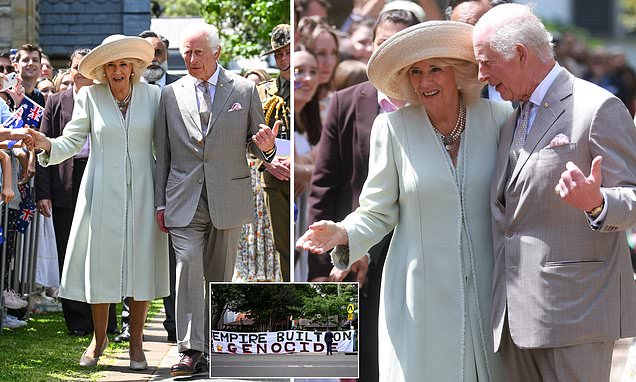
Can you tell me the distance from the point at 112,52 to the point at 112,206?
3.07 ft

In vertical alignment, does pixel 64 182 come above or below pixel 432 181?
above

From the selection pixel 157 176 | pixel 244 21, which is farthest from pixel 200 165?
pixel 244 21

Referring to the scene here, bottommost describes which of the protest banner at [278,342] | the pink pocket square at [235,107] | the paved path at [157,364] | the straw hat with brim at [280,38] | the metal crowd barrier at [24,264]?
the paved path at [157,364]

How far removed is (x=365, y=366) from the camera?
5.77 meters

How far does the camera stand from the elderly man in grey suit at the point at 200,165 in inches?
267

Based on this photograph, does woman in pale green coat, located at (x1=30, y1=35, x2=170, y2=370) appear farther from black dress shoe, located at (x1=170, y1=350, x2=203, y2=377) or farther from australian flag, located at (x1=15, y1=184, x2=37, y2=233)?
australian flag, located at (x1=15, y1=184, x2=37, y2=233)

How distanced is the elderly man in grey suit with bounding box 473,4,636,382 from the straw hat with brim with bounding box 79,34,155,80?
3.15 meters

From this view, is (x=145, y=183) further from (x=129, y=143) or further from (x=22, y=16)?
(x=22, y=16)

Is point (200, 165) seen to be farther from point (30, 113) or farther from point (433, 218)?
point (433, 218)

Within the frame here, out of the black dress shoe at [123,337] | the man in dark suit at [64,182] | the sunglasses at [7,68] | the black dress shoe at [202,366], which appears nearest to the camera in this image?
the black dress shoe at [202,366]

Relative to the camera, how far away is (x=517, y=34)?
14.0ft

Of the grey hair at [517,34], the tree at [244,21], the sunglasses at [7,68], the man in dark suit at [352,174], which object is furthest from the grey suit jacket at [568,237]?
the tree at [244,21]

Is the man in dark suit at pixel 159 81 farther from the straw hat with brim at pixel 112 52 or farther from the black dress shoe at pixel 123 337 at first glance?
the straw hat with brim at pixel 112 52

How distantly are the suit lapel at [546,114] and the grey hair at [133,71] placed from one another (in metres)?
3.46
